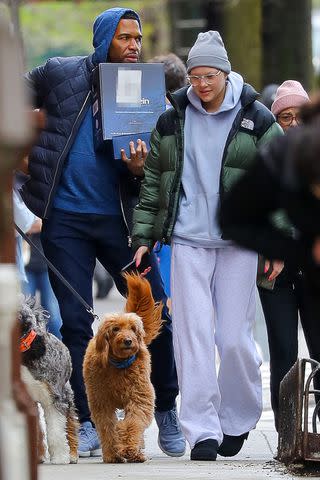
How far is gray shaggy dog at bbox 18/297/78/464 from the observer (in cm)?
843

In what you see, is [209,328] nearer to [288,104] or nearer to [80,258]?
[80,258]

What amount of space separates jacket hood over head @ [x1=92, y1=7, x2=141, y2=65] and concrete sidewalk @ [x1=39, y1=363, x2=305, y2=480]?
7.39 ft

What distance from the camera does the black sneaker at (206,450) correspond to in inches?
323

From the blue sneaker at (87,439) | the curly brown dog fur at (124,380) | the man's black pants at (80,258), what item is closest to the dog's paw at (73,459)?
the curly brown dog fur at (124,380)

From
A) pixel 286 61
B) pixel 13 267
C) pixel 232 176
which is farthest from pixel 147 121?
pixel 286 61

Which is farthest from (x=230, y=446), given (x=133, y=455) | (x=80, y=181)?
(x=80, y=181)

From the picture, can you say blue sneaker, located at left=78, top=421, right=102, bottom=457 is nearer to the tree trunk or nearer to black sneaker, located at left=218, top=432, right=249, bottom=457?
black sneaker, located at left=218, top=432, right=249, bottom=457

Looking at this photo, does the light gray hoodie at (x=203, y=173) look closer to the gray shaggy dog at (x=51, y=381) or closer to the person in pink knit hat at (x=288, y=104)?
the gray shaggy dog at (x=51, y=381)

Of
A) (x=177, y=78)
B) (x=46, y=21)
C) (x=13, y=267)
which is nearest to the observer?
(x=13, y=267)

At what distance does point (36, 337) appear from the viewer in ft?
27.6

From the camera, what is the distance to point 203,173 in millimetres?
8258

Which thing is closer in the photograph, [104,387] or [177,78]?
[104,387]

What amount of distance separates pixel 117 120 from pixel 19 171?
814mm

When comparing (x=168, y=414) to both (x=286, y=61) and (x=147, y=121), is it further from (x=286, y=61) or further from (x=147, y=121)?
(x=286, y=61)
